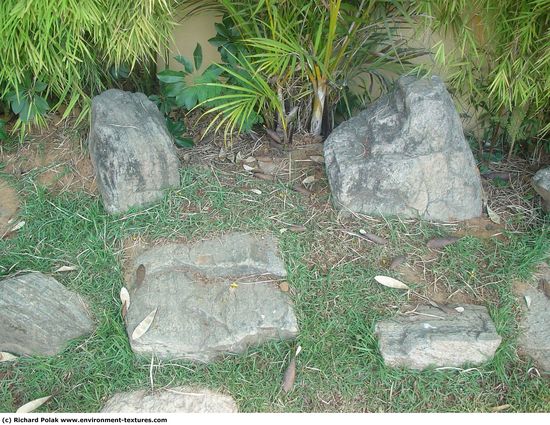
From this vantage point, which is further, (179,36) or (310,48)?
(179,36)

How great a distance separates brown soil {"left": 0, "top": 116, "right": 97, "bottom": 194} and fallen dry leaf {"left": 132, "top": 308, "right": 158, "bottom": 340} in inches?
30.0

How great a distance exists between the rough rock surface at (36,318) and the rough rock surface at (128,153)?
48 centimetres

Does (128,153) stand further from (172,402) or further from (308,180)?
(172,402)

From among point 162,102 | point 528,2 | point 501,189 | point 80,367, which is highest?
point 528,2

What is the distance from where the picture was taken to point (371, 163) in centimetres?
296

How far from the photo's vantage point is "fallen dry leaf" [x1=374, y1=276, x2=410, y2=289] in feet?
9.07

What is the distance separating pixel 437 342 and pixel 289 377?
0.56 metres

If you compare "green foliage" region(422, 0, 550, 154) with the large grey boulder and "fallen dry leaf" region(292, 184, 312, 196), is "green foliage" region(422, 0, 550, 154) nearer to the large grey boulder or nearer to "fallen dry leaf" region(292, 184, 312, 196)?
the large grey boulder

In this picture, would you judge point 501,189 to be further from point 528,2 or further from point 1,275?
point 1,275

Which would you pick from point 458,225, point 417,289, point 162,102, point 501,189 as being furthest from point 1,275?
point 501,189

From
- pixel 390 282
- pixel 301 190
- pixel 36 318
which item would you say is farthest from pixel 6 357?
pixel 390 282

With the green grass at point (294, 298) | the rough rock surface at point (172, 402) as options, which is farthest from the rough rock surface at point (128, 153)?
the rough rock surface at point (172, 402)

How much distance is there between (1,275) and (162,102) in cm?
109

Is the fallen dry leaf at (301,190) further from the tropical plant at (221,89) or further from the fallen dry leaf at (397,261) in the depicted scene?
the fallen dry leaf at (397,261)
